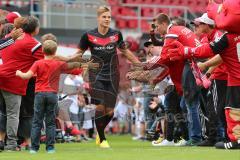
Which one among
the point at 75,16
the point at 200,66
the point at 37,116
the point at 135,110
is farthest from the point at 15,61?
the point at 75,16

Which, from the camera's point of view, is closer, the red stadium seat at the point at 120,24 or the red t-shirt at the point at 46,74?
the red t-shirt at the point at 46,74

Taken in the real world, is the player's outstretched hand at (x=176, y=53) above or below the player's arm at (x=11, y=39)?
below

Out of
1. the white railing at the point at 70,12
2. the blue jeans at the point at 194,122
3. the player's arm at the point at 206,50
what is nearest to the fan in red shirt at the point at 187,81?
the blue jeans at the point at 194,122

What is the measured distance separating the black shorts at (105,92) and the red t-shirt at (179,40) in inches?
37.4

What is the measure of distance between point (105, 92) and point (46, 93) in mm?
1943

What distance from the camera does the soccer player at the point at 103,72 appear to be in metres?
13.2

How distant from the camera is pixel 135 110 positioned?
21188 mm

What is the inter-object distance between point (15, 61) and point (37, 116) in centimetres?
141

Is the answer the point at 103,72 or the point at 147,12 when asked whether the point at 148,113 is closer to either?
the point at 103,72

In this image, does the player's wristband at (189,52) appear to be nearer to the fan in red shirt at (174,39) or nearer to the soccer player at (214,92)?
the soccer player at (214,92)

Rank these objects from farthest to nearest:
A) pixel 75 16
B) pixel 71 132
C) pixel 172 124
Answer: pixel 75 16, pixel 71 132, pixel 172 124

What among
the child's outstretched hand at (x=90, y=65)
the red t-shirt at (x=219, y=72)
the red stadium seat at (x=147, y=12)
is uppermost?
the red stadium seat at (x=147, y=12)

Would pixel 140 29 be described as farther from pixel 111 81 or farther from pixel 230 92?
pixel 230 92

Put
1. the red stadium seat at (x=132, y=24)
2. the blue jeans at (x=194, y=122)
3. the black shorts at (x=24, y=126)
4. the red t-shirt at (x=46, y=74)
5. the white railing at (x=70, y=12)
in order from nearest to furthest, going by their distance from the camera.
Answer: the red t-shirt at (x=46, y=74)
the black shorts at (x=24, y=126)
the blue jeans at (x=194, y=122)
the white railing at (x=70, y=12)
the red stadium seat at (x=132, y=24)
